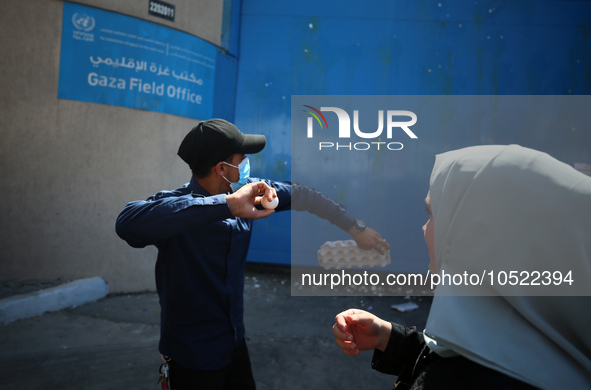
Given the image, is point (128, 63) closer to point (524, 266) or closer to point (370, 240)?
point (370, 240)

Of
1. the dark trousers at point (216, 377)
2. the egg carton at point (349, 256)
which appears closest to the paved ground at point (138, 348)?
the egg carton at point (349, 256)

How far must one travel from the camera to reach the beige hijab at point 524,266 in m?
0.86

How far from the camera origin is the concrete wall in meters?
4.25

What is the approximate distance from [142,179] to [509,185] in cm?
450

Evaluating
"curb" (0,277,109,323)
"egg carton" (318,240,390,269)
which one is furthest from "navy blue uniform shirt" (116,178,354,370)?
"curb" (0,277,109,323)

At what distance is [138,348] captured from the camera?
3.53 meters

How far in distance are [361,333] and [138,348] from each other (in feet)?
8.94

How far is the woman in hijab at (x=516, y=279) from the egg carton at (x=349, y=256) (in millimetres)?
1554

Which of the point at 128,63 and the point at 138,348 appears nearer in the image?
the point at 138,348

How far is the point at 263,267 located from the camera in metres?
6.35

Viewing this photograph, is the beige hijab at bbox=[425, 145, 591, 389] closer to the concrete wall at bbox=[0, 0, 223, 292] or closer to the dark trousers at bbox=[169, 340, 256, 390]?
the dark trousers at bbox=[169, 340, 256, 390]

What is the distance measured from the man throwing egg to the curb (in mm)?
2726

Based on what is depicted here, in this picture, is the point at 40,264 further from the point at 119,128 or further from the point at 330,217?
the point at 330,217

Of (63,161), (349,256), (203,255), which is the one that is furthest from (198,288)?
(63,161)
